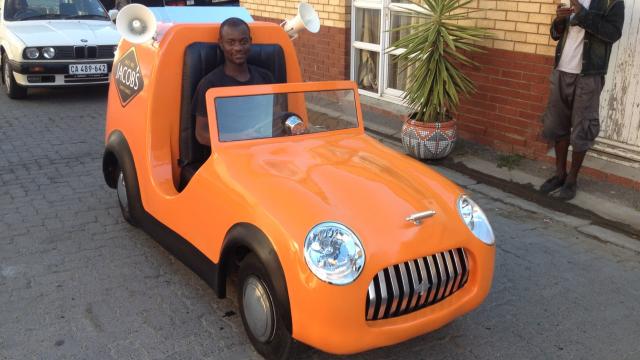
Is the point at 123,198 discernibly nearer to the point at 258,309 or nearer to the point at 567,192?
the point at 258,309

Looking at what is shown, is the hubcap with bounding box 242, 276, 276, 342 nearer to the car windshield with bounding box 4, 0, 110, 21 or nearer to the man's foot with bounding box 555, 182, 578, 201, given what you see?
the man's foot with bounding box 555, 182, 578, 201

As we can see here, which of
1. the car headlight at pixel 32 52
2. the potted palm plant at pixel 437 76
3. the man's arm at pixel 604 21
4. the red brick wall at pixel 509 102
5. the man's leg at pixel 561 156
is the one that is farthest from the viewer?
the car headlight at pixel 32 52

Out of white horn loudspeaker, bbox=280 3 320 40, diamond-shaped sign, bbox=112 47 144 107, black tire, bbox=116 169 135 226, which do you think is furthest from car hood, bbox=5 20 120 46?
white horn loudspeaker, bbox=280 3 320 40

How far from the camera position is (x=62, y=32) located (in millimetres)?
9219

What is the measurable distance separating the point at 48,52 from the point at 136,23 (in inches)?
225

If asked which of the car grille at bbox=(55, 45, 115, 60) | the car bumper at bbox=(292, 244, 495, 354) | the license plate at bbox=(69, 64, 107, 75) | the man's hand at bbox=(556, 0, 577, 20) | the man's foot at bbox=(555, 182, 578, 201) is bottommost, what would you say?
the man's foot at bbox=(555, 182, 578, 201)

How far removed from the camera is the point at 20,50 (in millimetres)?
8867

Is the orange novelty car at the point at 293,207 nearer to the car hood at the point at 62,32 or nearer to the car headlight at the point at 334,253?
the car headlight at the point at 334,253

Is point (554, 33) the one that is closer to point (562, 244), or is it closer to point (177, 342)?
point (562, 244)

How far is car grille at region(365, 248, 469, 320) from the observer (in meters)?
2.78

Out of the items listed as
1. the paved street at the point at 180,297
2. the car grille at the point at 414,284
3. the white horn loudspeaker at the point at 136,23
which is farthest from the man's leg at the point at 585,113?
the white horn loudspeaker at the point at 136,23

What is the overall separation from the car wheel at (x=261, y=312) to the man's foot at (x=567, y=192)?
11.3 ft

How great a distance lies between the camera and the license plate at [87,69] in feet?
30.0

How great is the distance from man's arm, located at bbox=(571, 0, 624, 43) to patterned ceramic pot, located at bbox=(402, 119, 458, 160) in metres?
1.74
